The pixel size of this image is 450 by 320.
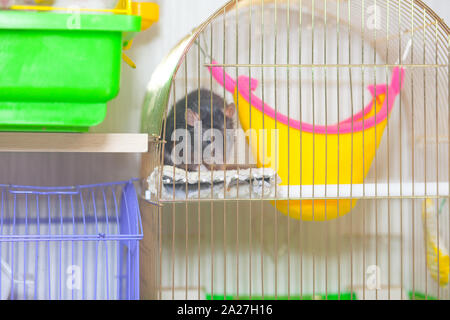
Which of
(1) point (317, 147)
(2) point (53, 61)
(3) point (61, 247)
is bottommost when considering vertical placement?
(3) point (61, 247)

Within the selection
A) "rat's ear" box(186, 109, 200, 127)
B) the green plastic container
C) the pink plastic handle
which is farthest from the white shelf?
the pink plastic handle

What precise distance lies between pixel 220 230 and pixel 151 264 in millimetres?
399

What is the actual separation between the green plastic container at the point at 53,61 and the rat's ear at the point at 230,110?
1.30 feet

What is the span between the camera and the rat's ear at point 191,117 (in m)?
1.33

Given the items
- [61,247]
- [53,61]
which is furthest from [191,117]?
[61,247]

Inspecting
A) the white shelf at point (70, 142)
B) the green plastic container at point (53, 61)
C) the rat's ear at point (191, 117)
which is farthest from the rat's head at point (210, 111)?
the green plastic container at point (53, 61)

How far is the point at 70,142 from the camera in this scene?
1.14 m

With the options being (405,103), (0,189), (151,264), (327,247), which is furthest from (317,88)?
(0,189)

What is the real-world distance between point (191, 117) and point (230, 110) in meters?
0.11

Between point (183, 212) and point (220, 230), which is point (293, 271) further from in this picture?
point (183, 212)

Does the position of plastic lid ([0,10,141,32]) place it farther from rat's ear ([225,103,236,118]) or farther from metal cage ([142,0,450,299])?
rat's ear ([225,103,236,118])

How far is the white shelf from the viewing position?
1125 mm

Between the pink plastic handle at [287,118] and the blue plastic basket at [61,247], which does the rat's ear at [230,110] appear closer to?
the pink plastic handle at [287,118]

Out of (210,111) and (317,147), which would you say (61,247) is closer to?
(210,111)
